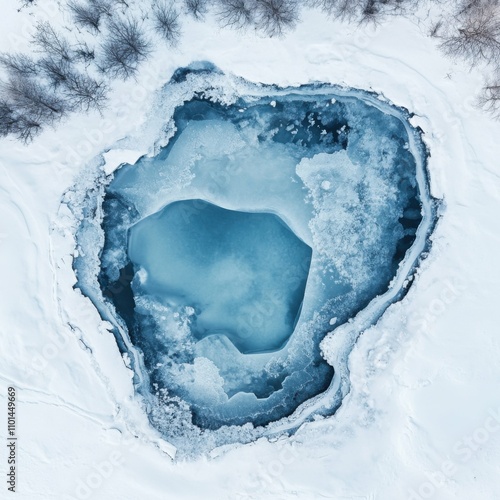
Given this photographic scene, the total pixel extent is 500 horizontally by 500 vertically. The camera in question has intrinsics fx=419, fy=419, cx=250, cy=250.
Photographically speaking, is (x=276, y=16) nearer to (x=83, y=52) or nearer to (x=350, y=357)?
(x=83, y=52)

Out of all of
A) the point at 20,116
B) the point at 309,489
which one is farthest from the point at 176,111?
the point at 309,489

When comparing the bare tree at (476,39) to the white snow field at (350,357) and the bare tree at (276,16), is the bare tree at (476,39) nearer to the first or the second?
the white snow field at (350,357)

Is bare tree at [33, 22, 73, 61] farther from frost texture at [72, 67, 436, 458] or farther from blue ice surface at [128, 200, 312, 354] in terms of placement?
blue ice surface at [128, 200, 312, 354]

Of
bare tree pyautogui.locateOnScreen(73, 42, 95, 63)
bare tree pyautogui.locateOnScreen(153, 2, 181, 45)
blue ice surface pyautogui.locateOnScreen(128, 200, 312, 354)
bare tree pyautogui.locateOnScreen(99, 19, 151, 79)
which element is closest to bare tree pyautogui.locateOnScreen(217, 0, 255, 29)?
bare tree pyautogui.locateOnScreen(153, 2, 181, 45)

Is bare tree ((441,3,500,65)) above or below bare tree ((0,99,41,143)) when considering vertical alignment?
above

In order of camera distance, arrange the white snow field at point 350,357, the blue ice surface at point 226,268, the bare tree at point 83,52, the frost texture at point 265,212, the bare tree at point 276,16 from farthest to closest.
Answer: the blue ice surface at point 226,268 < the frost texture at point 265,212 < the bare tree at point 83,52 < the bare tree at point 276,16 < the white snow field at point 350,357

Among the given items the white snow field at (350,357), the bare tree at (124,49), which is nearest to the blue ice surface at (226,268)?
the white snow field at (350,357)
